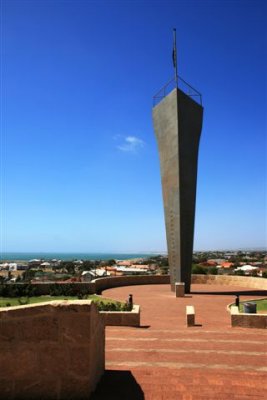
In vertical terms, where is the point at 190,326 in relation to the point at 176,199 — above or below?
below

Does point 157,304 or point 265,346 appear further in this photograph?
point 157,304

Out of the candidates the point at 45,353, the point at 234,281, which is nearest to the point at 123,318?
the point at 45,353

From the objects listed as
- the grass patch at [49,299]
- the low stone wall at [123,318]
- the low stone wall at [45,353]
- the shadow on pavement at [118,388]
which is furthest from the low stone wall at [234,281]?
the low stone wall at [45,353]

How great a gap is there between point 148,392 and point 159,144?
2229 cm

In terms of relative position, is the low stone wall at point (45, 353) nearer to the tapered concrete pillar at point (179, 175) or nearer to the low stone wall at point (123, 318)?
the low stone wall at point (123, 318)

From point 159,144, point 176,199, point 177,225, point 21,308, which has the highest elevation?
point 159,144

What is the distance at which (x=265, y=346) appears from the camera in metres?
9.85

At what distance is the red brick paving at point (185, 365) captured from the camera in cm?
582

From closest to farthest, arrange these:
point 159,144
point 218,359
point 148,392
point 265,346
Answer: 1. point 148,392
2. point 218,359
3. point 265,346
4. point 159,144

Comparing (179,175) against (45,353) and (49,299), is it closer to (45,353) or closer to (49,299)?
(49,299)

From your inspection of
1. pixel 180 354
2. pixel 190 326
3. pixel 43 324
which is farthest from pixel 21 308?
pixel 190 326

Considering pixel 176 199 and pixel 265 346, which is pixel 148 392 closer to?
pixel 265 346

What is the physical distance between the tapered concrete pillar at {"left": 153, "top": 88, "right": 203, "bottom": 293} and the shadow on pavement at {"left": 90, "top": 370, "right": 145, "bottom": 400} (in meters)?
18.6

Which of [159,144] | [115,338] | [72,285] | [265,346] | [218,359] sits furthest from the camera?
[159,144]
